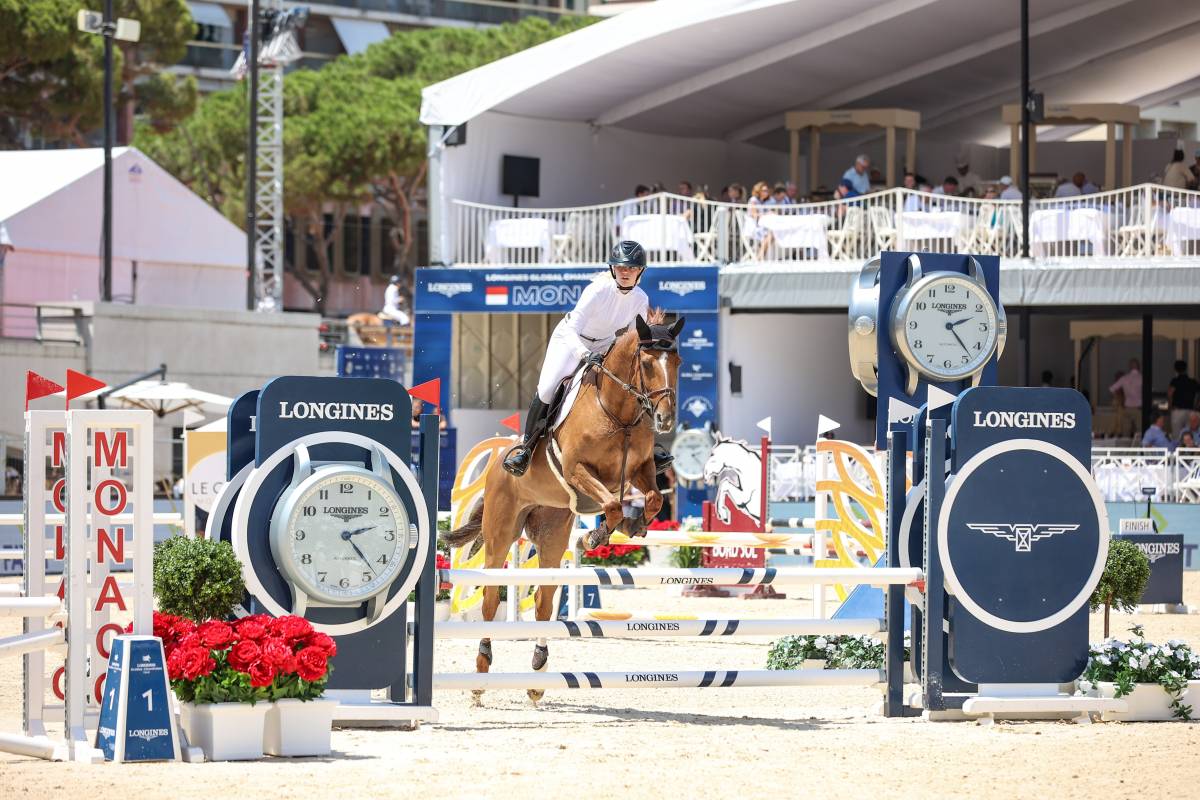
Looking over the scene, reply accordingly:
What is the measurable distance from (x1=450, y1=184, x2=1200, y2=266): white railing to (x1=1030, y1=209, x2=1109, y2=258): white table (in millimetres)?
13

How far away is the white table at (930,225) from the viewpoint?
74.6 feet

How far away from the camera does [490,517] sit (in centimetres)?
1030

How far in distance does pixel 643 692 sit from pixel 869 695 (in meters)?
1.28

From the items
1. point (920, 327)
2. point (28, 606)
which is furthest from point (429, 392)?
point (920, 327)

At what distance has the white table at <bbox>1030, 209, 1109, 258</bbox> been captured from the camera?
23016 millimetres

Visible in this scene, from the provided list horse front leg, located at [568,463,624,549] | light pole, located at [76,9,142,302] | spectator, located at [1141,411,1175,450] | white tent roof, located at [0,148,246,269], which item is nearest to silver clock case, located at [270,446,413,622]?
horse front leg, located at [568,463,624,549]

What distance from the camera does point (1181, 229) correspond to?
892 inches

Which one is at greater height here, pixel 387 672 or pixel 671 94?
pixel 671 94

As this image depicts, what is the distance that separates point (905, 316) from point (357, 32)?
2235 inches

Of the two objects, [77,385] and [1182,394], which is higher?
[77,385]

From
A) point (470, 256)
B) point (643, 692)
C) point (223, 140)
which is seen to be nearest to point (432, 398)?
point (643, 692)

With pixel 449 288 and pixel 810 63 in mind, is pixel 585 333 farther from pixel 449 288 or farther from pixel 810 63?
pixel 810 63

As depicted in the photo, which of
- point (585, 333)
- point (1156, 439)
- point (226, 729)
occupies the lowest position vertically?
point (226, 729)

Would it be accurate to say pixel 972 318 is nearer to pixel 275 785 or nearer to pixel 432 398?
pixel 432 398
